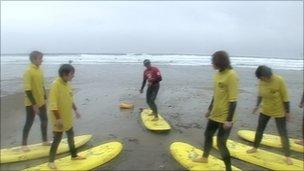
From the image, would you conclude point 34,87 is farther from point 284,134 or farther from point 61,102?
point 284,134

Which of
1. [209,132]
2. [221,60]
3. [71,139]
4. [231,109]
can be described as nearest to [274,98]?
[209,132]

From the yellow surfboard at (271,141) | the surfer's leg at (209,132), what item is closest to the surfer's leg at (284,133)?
the yellow surfboard at (271,141)

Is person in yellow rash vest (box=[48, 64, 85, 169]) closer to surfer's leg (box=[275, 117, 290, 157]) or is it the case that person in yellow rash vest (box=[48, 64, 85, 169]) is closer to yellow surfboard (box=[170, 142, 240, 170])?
yellow surfboard (box=[170, 142, 240, 170])

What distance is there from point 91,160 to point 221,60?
330 cm

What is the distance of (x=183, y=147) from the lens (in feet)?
28.5

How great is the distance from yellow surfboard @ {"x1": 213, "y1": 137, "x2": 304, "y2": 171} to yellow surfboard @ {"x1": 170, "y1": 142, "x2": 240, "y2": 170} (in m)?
0.74

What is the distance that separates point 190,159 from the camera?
7859 mm

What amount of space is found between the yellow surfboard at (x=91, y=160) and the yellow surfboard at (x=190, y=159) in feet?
4.15

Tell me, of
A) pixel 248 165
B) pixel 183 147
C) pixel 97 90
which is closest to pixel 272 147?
pixel 248 165

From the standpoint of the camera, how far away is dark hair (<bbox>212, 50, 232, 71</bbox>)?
255 inches

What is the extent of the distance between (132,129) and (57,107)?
435 cm

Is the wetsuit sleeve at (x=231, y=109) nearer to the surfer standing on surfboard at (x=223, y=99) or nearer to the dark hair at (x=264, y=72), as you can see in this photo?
the surfer standing on surfboard at (x=223, y=99)

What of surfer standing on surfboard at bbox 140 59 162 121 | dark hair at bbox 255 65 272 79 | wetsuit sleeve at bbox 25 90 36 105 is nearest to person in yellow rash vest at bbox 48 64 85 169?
wetsuit sleeve at bbox 25 90 36 105

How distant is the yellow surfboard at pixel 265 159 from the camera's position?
765cm
